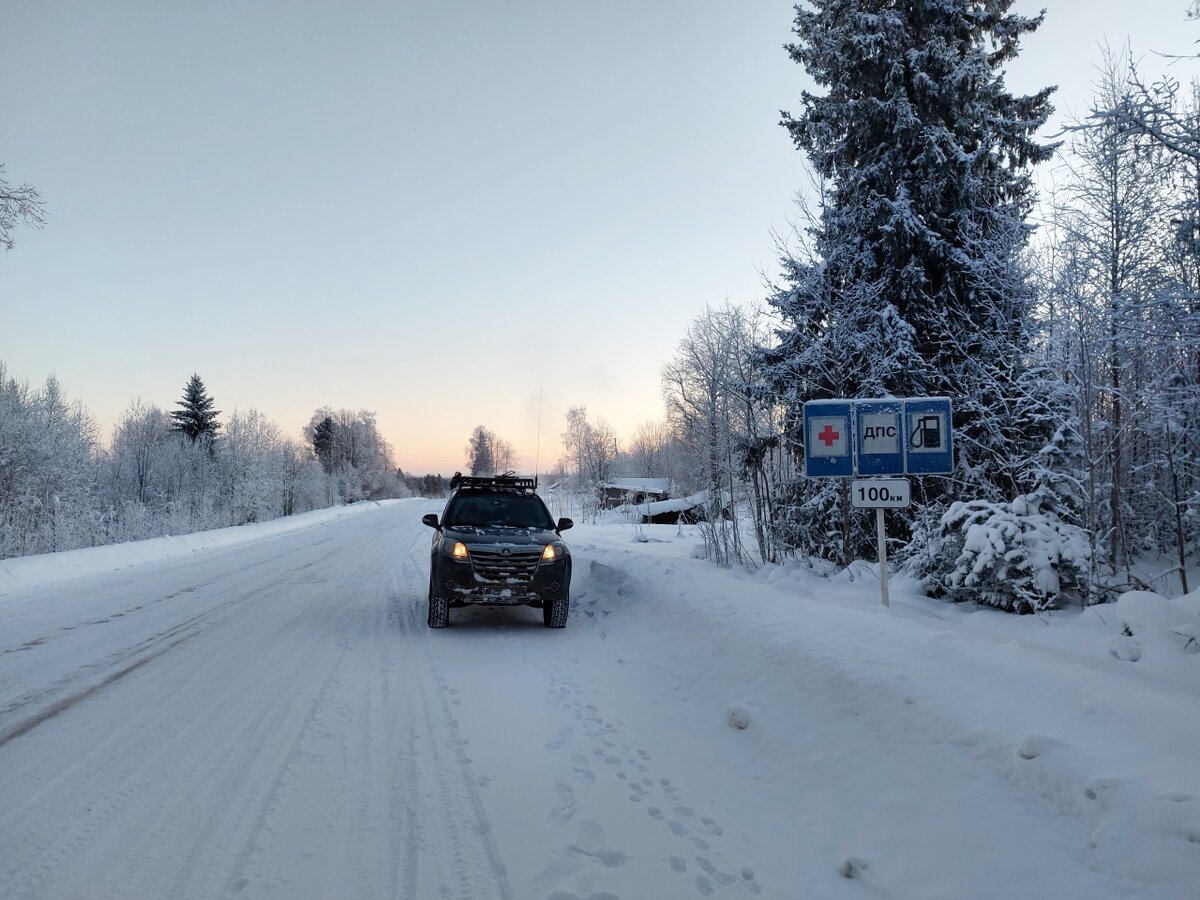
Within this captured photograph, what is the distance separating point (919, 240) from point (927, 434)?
598 cm

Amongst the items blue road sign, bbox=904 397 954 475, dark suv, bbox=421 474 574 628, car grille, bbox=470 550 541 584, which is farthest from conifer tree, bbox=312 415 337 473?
blue road sign, bbox=904 397 954 475

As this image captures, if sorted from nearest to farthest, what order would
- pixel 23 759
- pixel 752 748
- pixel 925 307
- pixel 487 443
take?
1. pixel 23 759
2. pixel 752 748
3. pixel 925 307
4. pixel 487 443

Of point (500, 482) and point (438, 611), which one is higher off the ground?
point (500, 482)

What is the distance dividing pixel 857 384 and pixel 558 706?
30.3ft

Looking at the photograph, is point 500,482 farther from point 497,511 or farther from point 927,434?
point 927,434

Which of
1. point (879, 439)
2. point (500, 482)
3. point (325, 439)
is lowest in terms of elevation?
point (500, 482)

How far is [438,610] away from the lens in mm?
8898

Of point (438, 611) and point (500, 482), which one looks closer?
point (438, 611)

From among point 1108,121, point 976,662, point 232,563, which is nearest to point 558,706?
point 976,662

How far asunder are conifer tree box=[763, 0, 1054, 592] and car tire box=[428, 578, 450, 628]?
22.8ft

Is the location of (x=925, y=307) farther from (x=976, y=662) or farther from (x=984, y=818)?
(x=984, y=818)

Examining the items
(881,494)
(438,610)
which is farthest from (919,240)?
(438,610)

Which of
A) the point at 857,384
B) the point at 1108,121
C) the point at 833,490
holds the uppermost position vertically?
the point at 1108,121

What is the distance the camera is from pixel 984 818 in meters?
3.39
